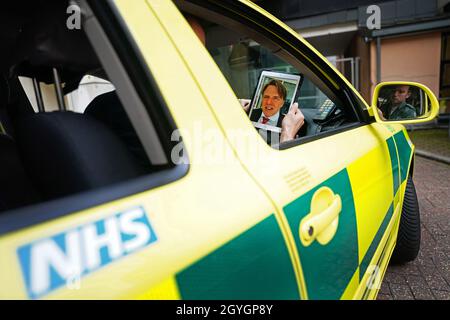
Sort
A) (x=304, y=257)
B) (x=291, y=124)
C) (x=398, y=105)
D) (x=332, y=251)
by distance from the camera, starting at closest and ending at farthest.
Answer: (x=304, y=257) < (x=332, y=251) < (x=291, y=124) < (x=398, y=105)

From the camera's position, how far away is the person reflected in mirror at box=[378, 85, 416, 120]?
70.9 inches

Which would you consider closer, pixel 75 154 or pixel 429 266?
pixel 75 154

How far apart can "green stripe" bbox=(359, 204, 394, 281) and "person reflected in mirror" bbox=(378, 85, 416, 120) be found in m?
0.56

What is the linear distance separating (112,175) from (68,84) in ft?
2.18

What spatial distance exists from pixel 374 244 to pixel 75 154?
116 centimetres

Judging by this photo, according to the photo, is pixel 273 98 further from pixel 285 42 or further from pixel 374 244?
pixel 374 244

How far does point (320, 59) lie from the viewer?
1.40m

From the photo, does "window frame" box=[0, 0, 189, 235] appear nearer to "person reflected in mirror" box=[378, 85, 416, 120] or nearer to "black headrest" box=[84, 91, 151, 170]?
"black headrest" box=[84, 91, 151, 170]

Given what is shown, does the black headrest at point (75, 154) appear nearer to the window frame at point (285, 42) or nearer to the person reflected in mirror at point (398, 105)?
the window frame at point (285, 42)

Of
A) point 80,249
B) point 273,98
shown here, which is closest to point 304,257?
point 80,249

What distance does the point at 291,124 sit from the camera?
153 cm
